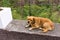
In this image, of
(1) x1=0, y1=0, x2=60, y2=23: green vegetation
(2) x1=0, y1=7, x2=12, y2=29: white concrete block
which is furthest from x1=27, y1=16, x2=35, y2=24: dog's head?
(1) x1=0, y1=0, x2=60, y2=23: green vegetation

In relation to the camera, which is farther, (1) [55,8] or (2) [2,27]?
(1) [55,8]

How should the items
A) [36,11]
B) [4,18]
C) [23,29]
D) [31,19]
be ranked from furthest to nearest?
1. [36,11]
2. [4,18]
3. [23,29]
4. [31,19]

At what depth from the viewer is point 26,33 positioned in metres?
3.37

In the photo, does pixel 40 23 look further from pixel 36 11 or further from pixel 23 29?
pixel 36 11

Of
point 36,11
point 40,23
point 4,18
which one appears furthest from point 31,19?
point 36,11

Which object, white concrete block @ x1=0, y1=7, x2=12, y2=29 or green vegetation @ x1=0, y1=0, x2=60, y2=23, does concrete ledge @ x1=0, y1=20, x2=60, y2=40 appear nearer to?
white concrete block @ x1=0, y1=7, x2=12, y2=29

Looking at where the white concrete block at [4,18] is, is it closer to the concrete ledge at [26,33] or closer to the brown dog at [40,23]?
the concrete ledge at [26,33]

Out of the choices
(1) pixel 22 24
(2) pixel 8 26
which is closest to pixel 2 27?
(2) pixel 8 26

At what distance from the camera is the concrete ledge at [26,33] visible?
10.7 feet

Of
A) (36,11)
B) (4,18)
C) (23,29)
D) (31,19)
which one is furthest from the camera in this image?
(36,11)

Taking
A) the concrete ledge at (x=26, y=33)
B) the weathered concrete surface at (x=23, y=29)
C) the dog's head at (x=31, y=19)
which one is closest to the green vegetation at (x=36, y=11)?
the weathered concrete surface at (x=23, y=29)

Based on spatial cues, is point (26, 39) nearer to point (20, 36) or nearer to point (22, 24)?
point (20, 36)

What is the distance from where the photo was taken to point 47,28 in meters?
3.32

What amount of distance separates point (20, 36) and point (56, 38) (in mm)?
689
